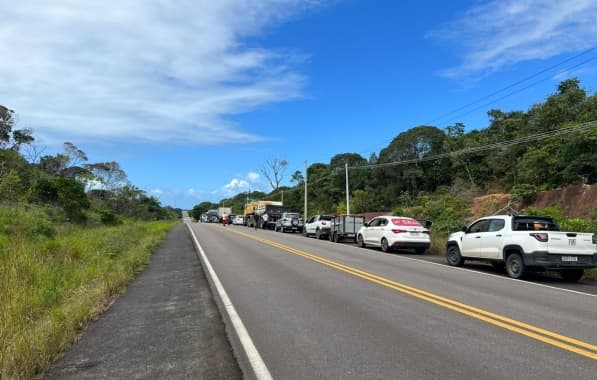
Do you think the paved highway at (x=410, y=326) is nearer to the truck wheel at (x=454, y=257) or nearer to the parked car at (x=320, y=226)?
the truck wheel at (x=454, y=257)

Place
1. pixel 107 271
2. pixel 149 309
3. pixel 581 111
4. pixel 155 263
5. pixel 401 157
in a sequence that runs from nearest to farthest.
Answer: pixel 149 309
pixel 107 271
pixel 155 263
pixel 581 111
pixel 401 157

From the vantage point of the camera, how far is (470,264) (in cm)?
1698

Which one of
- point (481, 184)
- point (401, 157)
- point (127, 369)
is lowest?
point (127, 369)

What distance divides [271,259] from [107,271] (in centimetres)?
565

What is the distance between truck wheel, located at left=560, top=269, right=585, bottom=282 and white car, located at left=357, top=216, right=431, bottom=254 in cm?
775

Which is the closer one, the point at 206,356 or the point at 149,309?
the point at 206,356

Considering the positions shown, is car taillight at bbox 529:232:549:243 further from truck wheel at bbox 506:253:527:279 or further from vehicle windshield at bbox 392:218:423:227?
vehicle windshield at bbox 392:218:423:227

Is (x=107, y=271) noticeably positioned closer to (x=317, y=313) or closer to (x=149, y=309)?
(x=149, y=309)

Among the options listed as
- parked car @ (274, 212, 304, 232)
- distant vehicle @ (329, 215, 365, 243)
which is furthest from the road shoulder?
parked car @ (274, 212, 304, 232)

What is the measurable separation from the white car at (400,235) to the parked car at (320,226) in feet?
31.2

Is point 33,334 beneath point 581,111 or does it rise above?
beneath

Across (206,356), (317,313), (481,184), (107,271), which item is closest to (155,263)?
(107,271)

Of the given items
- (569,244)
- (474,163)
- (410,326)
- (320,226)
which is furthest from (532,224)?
(474,163)

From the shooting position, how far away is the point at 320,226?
33594 mm
